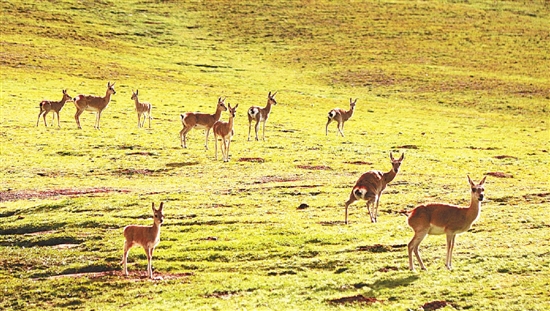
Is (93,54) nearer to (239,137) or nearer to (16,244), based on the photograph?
(239,137)

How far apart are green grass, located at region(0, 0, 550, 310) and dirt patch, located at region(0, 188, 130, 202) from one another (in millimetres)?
119

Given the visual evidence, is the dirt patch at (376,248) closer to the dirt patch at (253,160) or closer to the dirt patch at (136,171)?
the dirt patch at (136,171)

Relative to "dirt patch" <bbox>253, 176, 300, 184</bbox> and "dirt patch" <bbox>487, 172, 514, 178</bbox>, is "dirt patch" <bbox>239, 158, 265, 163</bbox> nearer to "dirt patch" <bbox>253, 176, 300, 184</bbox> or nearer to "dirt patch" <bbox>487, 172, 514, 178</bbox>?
"dirt patch" <bbox>253, 176, 300, 184</bbox>

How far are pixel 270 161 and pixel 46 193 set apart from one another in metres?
11.5

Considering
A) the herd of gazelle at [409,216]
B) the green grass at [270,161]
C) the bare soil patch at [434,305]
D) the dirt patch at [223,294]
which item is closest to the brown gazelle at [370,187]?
the herd of gazelle at [409,216]

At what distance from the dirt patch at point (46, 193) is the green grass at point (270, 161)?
119mm

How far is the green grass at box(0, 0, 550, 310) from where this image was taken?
18.8 metres

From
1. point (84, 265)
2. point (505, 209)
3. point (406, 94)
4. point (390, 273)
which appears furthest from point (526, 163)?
point (406, 94)

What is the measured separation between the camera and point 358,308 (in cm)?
1659

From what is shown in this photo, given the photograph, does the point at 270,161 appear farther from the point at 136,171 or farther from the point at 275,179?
the point at 136,171

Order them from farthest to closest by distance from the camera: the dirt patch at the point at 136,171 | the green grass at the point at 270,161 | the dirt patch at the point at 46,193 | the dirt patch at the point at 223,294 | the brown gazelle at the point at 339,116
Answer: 1. the brown gazelle at the point at 339,116
2. the dirt patch at the point at 136,171
3. the dirt patch at the point at 46,193
4. the green grass at the point at 270,161
5. the dirt patch at the point at 223,294

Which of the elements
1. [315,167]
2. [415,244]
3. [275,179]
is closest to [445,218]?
[415,244]

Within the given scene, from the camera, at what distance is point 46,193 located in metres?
30.2

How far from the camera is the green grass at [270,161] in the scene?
18.8 meters
